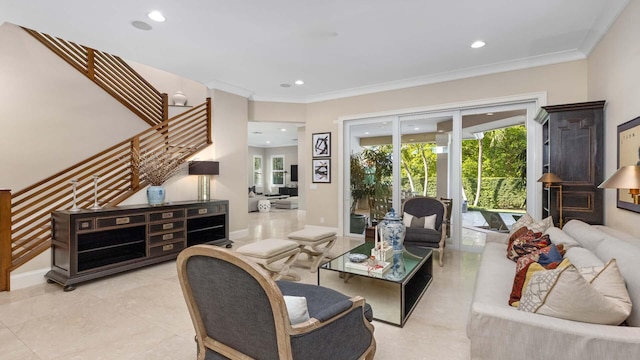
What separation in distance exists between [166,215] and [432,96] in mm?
4634

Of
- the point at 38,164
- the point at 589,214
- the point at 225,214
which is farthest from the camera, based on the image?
the point at 225,214

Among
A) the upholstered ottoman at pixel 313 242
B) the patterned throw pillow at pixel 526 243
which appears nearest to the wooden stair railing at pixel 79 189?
the upholstered ottoman at pixel 313 242

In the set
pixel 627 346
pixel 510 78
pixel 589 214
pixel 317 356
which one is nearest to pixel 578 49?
pixel 510 78

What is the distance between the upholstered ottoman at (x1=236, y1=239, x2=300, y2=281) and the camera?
3.23 meters

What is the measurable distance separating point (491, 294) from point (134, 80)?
6531 mm

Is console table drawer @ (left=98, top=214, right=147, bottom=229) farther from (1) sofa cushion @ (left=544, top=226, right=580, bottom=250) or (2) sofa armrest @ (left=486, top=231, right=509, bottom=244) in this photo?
(1) sofa cushion @ (left=544, top=226, right=580, bottom=250)

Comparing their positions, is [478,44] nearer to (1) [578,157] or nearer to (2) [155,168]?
(1) [578,157]

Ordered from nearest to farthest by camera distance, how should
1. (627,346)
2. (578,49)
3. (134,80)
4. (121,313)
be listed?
(627,346) < (121,313) < (578,49) < (134,80)

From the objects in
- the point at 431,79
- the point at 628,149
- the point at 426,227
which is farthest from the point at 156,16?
the point at 628,149

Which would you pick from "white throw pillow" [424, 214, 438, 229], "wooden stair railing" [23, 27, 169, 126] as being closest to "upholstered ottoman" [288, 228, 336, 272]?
"white throw pillow" [424, 214, 438, 229]

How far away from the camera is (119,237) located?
4.14 meters

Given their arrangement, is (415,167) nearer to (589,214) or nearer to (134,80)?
(589,214)

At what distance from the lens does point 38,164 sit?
443 centimetres

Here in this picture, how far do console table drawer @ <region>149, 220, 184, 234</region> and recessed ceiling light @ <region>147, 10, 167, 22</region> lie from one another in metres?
2.53
